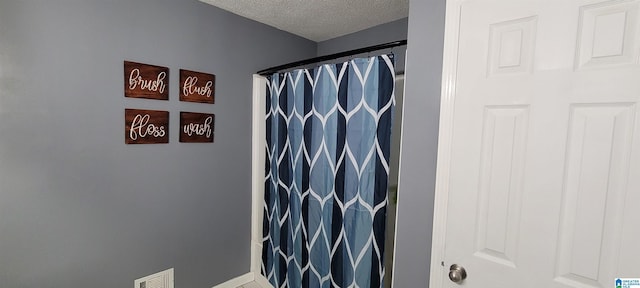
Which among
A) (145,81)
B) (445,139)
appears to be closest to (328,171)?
(445,139)

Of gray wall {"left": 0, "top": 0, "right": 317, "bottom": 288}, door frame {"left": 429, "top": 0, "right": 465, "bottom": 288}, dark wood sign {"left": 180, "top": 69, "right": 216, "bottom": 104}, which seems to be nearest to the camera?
door frame {"left": 429, "top": 0, "right": 465, "bottom": 288}

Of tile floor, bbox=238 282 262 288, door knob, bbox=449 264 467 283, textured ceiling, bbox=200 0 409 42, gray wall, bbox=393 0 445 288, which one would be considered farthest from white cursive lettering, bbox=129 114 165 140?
door knob, bbox=449 264 467 283

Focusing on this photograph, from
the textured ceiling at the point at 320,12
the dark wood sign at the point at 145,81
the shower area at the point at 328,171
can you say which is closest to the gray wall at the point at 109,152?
the dark wood sign at the point at 145,81

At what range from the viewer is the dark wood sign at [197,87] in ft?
5.73

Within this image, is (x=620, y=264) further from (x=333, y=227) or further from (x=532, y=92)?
(x=333, y=227)

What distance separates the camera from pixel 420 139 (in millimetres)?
1121

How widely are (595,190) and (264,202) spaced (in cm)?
205

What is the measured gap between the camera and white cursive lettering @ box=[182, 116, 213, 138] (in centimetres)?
178

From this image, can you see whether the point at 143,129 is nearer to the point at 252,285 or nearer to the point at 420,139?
the point at 252,285

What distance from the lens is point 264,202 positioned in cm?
227

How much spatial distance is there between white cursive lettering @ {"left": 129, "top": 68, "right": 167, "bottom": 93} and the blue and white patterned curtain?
785mm

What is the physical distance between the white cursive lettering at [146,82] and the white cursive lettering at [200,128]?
0.94 feet

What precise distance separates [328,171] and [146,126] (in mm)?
1215

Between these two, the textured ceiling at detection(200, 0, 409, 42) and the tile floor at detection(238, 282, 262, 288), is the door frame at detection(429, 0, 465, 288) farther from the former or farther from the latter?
the tile floor at detection(238, 282, 262, 288)
